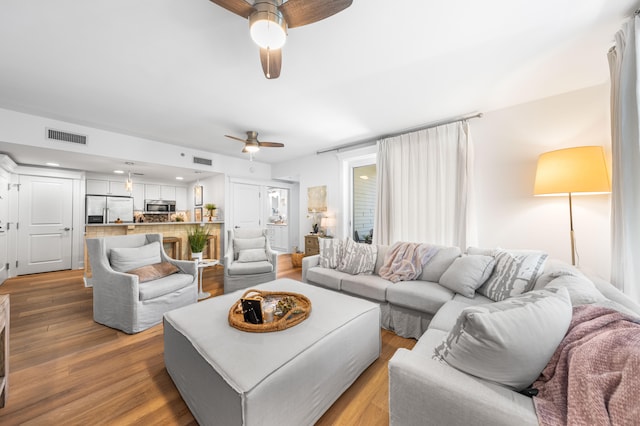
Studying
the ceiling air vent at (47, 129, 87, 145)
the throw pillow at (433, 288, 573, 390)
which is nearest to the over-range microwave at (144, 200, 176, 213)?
the ceiling air vent at (47, 129, 87, 145)

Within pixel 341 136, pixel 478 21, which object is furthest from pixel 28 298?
pixel 478 21

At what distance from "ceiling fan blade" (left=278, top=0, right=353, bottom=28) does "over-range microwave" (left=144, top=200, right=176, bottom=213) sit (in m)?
6.90

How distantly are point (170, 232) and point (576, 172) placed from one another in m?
5.91

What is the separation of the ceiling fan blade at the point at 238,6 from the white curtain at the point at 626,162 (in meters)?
2.57

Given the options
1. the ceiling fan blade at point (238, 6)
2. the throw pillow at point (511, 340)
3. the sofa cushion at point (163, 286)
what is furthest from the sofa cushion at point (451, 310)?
the sofa cushion at point (163, 286)

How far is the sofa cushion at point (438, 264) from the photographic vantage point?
2.46 meters

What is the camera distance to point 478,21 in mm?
1604

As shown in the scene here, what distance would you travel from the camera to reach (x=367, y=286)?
2.53 m

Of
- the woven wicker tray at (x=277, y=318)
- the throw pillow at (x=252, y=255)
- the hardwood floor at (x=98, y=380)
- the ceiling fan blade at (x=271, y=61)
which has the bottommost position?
the hardwood floor at (x=98, y=380)

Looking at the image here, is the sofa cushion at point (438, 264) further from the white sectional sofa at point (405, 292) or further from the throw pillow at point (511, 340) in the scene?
the throw pillow at point (511, 340)

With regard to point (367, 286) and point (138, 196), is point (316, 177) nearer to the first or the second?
point (367, 286)

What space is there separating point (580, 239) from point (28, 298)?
695 centimetres

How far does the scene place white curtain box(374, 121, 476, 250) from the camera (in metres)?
3.15

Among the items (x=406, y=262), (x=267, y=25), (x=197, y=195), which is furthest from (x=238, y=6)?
(x=197, y=195)
